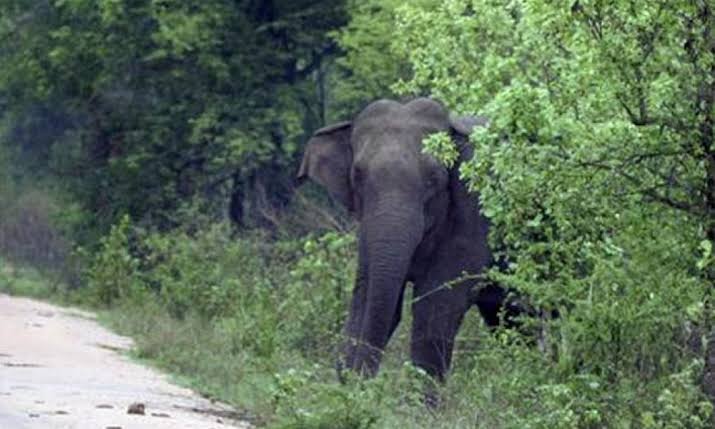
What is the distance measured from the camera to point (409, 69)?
30141mm

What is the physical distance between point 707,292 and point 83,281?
866 inches

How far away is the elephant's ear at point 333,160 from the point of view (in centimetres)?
1984

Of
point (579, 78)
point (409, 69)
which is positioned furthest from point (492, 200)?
point (409, 69)

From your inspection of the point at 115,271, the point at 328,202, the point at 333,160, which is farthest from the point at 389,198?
the point at 328,202

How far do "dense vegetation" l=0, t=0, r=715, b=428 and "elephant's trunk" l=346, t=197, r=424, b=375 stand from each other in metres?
0.80

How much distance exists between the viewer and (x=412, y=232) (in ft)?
61.3

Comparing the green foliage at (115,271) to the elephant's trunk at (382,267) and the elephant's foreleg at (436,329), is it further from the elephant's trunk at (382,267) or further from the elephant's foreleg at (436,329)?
the elephant's trunk at (382,267)

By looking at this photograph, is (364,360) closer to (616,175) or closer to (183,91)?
(616,175)

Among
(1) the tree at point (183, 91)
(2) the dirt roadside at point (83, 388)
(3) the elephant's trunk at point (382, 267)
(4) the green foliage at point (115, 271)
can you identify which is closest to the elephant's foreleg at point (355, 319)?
(3) the elephant's trunk at point (382, 267)

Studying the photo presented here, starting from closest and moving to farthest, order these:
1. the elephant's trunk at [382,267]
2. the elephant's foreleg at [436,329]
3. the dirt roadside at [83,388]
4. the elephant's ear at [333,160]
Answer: the dirt roadside at [83,388] < the elephant's trunk at [382,267] < the elephant's foreleg at [436,329] < the elephant's ear at [333,160]

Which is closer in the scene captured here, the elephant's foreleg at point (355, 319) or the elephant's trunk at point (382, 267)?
the elephant's trunk at point (382, 267)

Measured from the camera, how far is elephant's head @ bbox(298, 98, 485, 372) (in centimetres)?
1830

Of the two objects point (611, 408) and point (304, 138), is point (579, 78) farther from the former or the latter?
point (304, 138)

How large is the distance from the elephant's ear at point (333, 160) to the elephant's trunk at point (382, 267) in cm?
100
